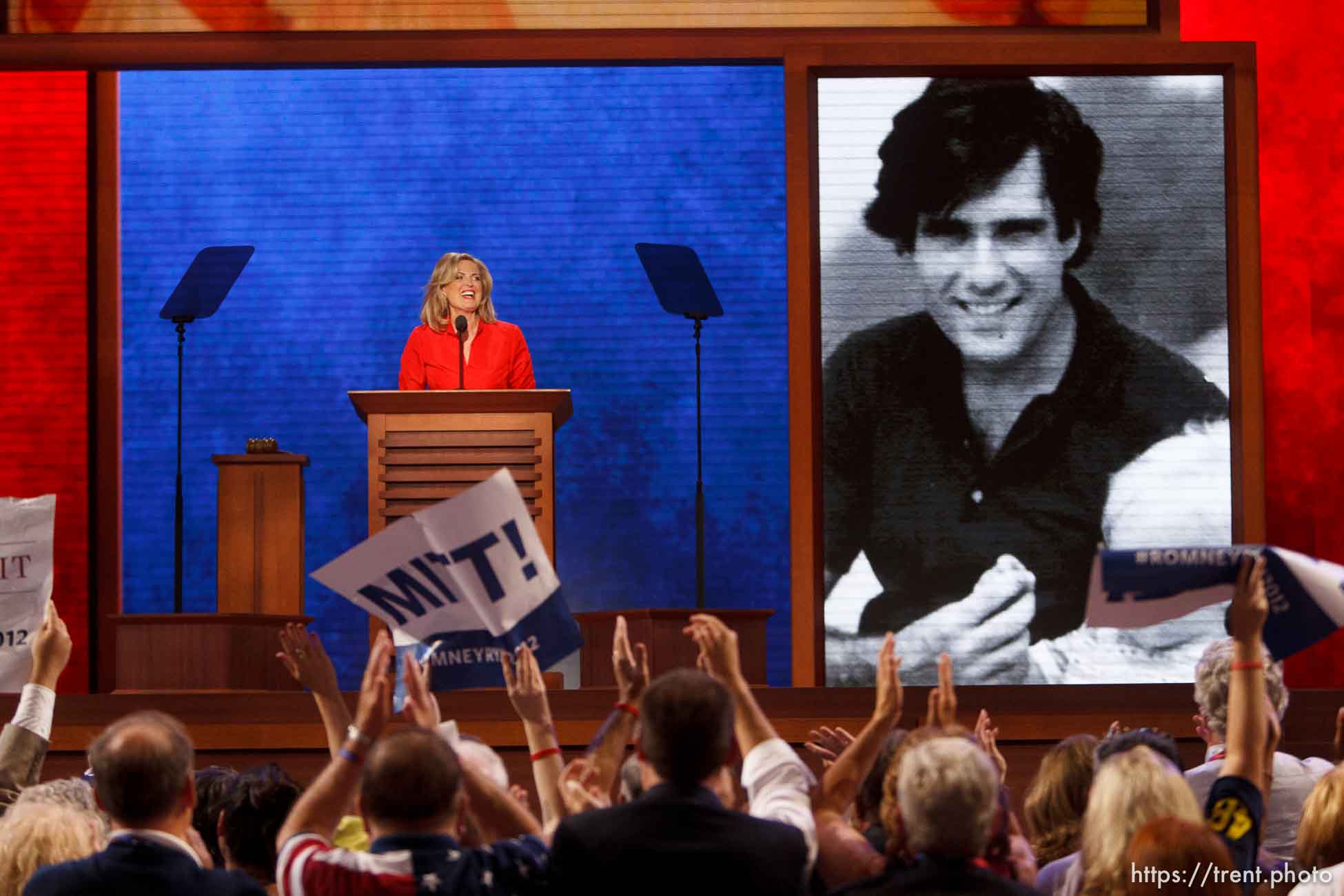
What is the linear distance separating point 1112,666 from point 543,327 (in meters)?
3.84

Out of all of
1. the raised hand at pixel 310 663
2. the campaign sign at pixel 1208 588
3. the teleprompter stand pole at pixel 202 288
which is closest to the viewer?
the campaign sign at pixel 1208 588

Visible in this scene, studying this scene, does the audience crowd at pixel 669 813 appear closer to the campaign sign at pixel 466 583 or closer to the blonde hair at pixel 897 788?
the blonde hair at pixel 897 788

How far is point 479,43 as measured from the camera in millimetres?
7031

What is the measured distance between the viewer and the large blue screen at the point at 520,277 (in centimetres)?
897

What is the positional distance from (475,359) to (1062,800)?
4.72 metres

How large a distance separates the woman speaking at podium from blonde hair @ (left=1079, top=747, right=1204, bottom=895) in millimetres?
4995

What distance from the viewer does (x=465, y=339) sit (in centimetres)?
735

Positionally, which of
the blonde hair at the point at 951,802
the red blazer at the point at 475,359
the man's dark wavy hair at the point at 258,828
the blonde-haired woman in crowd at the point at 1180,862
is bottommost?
the man's dark wavy hair at the point at 258,828

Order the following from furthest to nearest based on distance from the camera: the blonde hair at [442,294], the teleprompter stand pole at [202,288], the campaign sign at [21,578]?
the blonde hair at [442,294], the teleprompter stand pole at [202,288], the campaign sign at [21,578]

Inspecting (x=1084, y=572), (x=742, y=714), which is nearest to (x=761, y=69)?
(x=1084, y=572)

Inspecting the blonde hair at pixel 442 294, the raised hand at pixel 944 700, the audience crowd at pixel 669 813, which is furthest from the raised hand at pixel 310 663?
the blonde hair at pixel 442 294

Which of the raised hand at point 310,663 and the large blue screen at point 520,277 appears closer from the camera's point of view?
the raised hand at point 310,663

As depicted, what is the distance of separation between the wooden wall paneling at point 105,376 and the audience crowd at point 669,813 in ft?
18.2

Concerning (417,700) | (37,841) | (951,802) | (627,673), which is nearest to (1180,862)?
(951,802)
